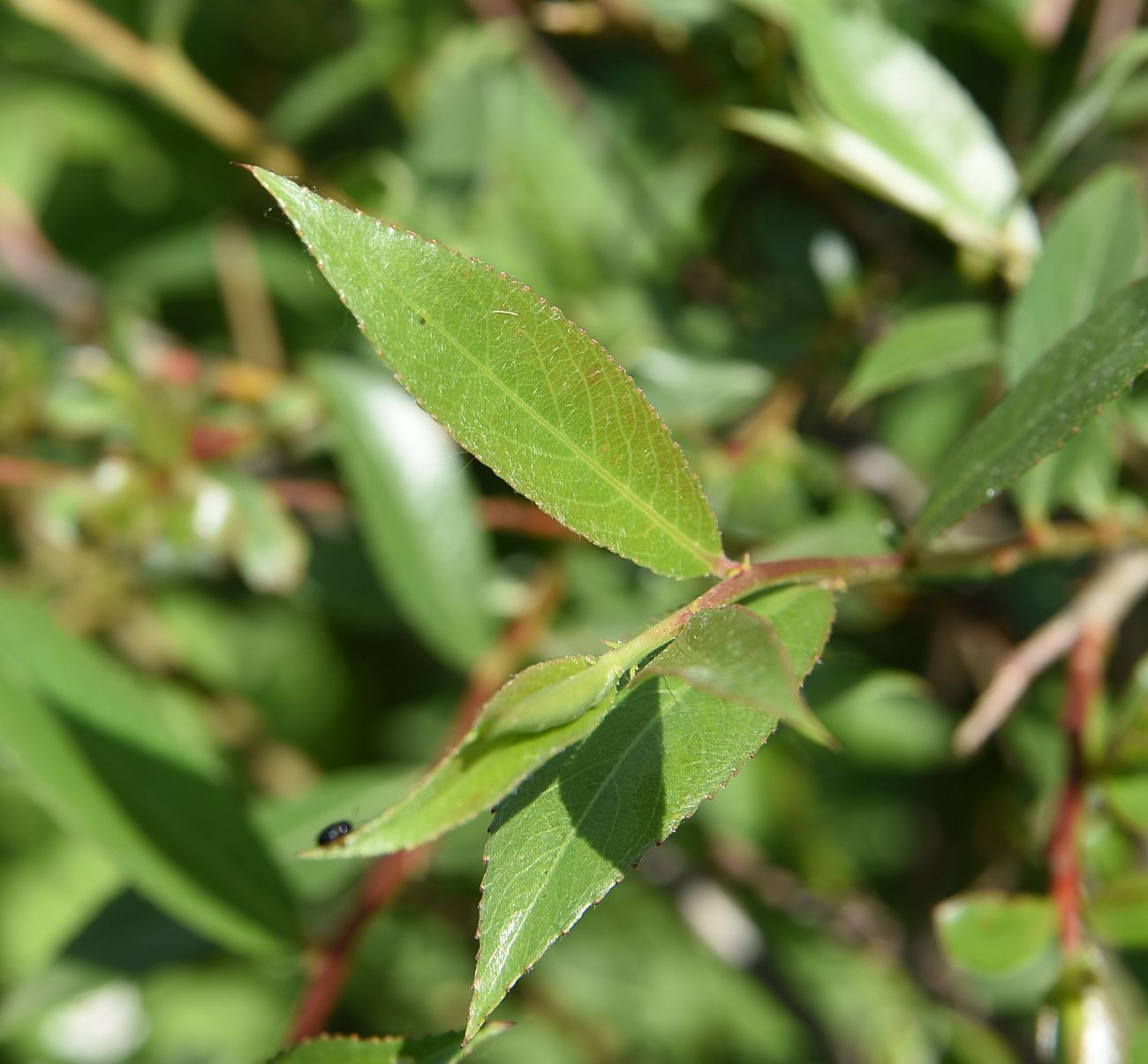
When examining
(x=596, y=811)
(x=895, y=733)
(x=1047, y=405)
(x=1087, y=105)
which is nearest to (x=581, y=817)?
(x=596, y=811)

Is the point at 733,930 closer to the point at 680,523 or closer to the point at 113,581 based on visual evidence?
the point at 113,581

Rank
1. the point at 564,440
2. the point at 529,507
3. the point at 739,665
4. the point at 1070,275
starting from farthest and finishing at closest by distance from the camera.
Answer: the point at 529,507
the point at 1070,275
the point at 564,440
the point at 739,665

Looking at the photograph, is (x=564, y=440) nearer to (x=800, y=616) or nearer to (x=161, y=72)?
(x=800, y=616)

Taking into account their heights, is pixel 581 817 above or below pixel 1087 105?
below

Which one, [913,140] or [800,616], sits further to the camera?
[913,140]

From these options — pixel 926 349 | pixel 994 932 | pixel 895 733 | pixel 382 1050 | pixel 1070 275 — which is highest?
pixel 1070 275

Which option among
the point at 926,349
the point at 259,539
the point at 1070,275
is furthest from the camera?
the point at 259,539
